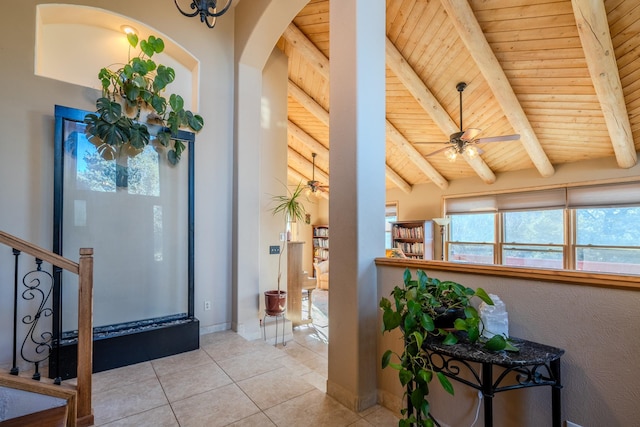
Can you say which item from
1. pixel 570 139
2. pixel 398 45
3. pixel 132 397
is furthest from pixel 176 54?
pixel 570 139

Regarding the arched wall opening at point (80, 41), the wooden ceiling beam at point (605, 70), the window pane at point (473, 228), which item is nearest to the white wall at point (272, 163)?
the arched wall opening at point (80, 41)

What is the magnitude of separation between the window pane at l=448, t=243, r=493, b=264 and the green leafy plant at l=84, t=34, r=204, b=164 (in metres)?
5.83

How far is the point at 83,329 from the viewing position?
1802mm

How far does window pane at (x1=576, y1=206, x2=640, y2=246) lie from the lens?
4266 mm

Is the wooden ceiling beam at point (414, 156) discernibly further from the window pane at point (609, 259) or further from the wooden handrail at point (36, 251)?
the wooden handrail at point (36, 251)

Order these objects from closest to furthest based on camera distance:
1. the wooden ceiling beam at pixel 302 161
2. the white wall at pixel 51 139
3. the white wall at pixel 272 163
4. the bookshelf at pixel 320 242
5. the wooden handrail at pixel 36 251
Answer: the wooden handrail at pixel 36 251 < the white wall at pixel 51 139 < the white wall at pixel 272 163 < the wooden ceiling beam at pixel 302 161 < the bookshelf at pixel 320 242

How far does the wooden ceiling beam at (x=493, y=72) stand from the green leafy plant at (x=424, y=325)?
3.11 metres

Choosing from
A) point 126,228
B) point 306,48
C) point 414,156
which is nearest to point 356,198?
point 126,228

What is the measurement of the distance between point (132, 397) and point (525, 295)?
2.61m

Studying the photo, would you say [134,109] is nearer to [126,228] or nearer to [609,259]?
[126,228]

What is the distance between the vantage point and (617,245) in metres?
4.39

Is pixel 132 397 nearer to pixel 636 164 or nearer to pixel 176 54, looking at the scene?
pixel 176 54

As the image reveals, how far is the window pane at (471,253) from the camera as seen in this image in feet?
19.9

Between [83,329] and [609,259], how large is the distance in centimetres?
649
